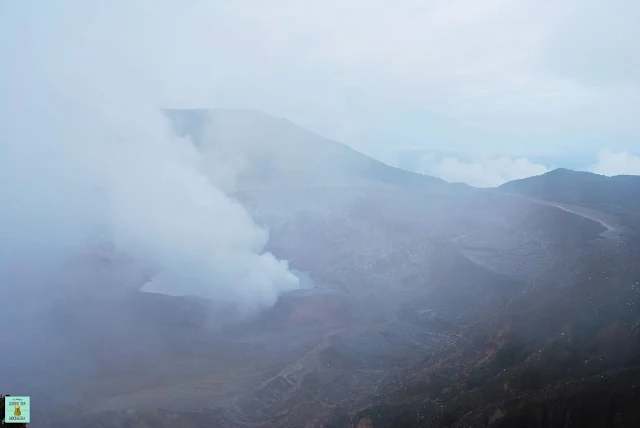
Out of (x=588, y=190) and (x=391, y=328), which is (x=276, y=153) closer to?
(x=588, y=190)

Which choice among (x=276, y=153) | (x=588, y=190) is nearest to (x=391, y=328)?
(x=588, y=190)

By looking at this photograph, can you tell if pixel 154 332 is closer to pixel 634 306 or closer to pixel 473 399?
pixel 473 399

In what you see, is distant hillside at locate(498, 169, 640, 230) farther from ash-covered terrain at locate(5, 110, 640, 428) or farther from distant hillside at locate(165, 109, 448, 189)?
distant hillside at locate(165, 109, 448, 189)

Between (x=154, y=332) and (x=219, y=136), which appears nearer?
(x=154, y=332)

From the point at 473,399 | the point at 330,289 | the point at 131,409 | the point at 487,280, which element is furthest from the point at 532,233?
the point at 131,409

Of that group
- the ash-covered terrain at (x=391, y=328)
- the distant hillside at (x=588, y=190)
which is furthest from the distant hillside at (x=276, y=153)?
the distant hillside at (x=588, y=190)

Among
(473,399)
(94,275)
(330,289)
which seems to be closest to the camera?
(473,399)

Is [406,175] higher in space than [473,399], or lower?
higher
